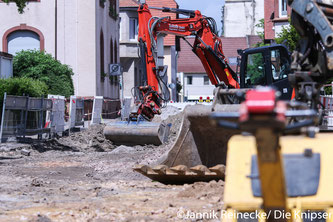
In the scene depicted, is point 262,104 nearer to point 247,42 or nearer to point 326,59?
point 326,59

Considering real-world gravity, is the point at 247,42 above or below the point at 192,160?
above

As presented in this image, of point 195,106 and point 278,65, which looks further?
point 278,65

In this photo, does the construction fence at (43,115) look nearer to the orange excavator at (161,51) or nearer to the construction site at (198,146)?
the construction site at (198,146)

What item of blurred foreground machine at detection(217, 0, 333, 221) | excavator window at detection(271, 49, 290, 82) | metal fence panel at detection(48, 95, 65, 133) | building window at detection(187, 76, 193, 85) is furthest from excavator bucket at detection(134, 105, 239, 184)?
building window at detection(187, 76, 193, 85)

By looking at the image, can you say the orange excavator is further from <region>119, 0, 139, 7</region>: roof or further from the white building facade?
the white building facade

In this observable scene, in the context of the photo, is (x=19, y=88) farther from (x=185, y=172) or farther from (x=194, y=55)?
(x=194, y=55)

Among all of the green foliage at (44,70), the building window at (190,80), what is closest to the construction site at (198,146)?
the green foliage at (44,70)

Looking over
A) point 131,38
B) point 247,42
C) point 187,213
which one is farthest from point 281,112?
point 247,42

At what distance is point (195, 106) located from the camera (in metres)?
10.2

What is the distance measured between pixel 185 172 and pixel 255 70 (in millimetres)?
8617

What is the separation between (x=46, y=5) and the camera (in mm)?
36750

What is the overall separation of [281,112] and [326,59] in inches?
196

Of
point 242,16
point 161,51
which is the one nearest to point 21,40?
point 161,51

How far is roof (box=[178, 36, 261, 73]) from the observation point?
86625 millimetres
